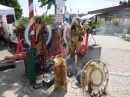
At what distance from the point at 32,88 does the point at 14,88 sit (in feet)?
1.76

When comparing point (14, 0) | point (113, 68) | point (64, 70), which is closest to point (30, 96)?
point (64, 70)

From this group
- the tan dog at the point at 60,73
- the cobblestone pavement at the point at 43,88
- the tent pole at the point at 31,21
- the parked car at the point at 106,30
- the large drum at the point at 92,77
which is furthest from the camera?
the parked car at the point at 106,30

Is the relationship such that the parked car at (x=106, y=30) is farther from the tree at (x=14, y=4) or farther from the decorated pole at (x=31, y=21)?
the decorated pole at (x=31, y=21)

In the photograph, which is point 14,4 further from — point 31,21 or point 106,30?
point 31,21

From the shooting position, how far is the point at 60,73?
388 centimetres

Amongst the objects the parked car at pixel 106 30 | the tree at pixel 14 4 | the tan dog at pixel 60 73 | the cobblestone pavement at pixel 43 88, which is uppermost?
the tree at pixel 14 4

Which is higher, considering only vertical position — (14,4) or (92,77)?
(14,4)

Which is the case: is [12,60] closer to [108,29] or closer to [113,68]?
[113,68]

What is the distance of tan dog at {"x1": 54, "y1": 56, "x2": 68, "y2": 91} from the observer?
12.4ft

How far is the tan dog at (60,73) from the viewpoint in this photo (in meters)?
3.79

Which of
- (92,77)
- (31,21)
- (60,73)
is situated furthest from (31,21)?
(92,77)

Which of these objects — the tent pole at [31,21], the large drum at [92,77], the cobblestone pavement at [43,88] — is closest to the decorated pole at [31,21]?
the tent pole at [31,21]

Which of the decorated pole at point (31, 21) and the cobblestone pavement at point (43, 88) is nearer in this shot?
the cobblestone pavement at point (43, 88)

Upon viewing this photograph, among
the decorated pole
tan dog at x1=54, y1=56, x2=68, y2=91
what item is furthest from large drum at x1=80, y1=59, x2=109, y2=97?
the decorated pole
